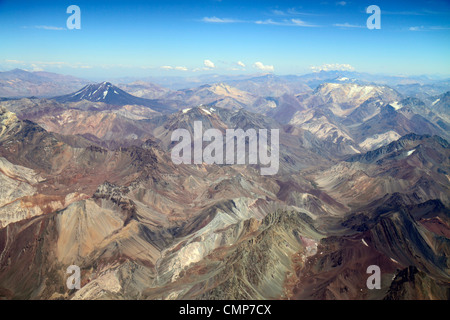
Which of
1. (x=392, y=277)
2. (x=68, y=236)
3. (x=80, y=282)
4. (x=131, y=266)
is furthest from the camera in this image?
(x=68, y=236)

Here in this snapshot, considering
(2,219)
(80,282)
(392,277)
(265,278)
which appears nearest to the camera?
(392,277)

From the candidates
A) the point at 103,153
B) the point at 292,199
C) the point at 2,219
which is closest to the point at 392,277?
the point at 292,199

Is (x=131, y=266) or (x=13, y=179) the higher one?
(x=13, y=179)

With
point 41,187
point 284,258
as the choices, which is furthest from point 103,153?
point 284,258
